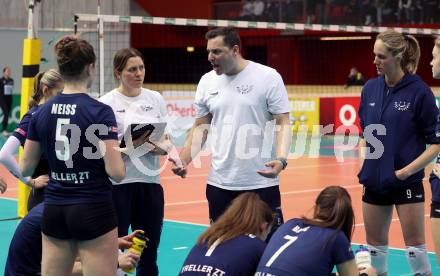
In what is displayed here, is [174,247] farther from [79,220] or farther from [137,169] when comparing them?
[79,220]

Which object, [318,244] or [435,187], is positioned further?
[435,187]

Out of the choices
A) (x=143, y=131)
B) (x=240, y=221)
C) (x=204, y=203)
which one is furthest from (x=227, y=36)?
(x=204, y=203)

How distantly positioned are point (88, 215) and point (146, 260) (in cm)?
222

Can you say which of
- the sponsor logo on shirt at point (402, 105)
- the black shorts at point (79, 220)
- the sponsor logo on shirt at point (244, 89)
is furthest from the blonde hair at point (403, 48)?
the black shorts at point (79, 220)

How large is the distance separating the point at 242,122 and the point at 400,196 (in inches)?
56.0

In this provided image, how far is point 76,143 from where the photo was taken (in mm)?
5004

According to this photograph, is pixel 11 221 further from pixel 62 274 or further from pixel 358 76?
pixel 358 76

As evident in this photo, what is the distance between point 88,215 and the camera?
5.07 metres

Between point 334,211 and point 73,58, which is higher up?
point 73,58

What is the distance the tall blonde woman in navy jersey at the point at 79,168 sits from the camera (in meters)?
5.05

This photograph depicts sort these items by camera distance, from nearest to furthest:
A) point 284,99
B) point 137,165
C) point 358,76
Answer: point 284,99 < point 137,165 < point 358,76

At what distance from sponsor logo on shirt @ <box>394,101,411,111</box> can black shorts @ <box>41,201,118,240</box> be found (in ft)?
8.68

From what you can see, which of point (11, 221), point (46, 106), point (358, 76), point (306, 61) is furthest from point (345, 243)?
point (306, 61)

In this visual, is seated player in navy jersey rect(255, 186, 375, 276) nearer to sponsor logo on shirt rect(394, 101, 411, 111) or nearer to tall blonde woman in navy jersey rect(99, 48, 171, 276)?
sponsor logo on shirt rect(394, 101, 411, 111)
